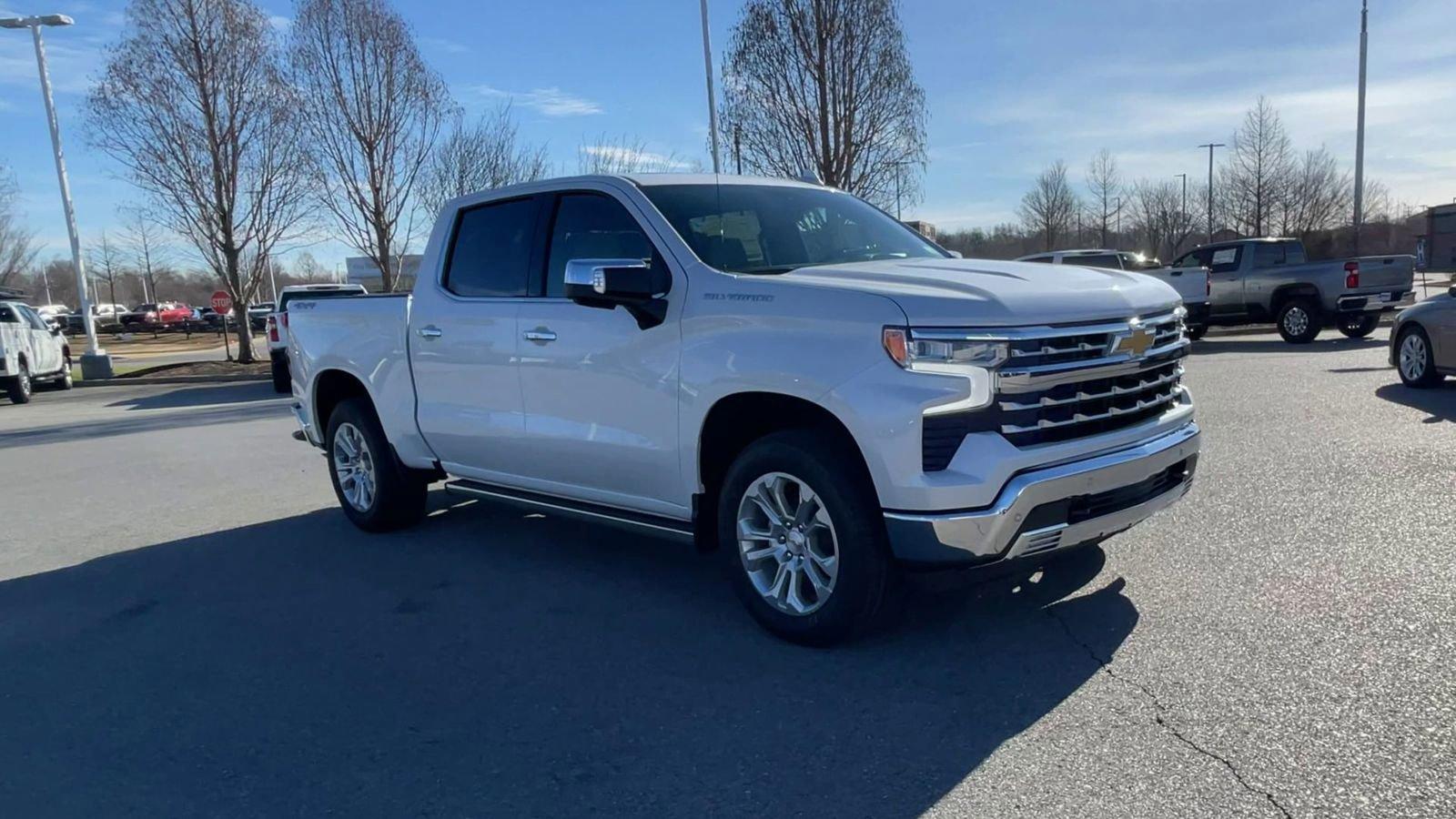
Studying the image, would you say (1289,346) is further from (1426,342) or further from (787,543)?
(787,543)

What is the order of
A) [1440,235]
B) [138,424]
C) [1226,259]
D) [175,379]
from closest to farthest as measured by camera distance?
[138,424]
[1226,259]
[175,379]
[1440,235]

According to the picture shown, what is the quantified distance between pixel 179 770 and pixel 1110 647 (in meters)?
3.47

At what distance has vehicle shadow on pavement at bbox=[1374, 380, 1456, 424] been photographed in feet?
29.2

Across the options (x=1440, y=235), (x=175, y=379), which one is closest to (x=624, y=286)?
(x=175, y=379)

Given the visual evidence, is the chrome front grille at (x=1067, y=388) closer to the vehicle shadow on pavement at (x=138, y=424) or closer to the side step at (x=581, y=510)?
the side step at (x=581, y=510)

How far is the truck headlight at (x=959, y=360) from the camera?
363cm

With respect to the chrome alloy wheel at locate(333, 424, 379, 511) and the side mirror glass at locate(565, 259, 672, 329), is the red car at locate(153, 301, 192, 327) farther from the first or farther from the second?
the side mirror glass at locate(565, 259, 672, 329)

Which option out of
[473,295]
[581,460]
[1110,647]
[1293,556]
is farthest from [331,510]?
[1293,556]

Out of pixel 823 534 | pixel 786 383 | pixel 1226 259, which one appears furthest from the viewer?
pixel 1226 259

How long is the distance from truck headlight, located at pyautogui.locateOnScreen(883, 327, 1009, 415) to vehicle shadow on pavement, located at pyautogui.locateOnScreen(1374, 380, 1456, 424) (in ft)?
22.9

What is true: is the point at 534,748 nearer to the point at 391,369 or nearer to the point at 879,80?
the point at 391,369

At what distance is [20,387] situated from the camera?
19172 millimetres

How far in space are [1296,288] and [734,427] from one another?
16.1 metres

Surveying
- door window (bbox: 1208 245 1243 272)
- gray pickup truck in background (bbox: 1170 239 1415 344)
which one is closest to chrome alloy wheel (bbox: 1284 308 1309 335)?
gray pickup truck in background (bbox: 1170 239 1415 344)
